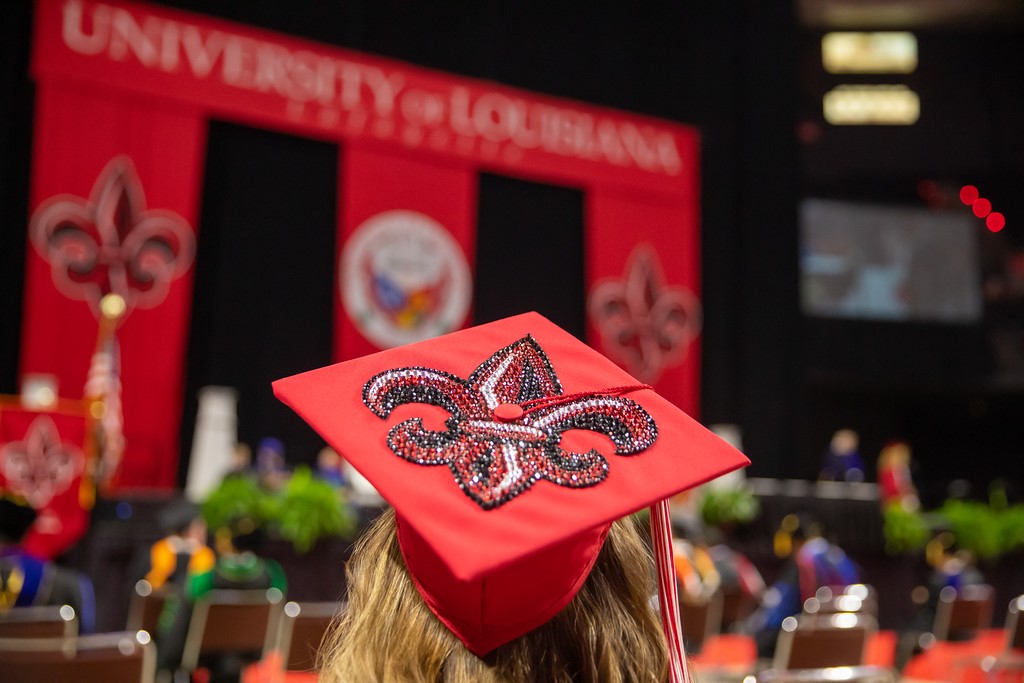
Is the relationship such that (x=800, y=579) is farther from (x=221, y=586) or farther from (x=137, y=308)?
(x=137, y=308)

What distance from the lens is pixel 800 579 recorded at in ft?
15.8

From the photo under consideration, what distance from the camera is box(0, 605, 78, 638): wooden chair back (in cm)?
291

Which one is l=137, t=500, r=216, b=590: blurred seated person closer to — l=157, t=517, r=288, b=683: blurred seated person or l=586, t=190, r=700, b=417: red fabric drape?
l=157, t=517, r=288, b=683: blurred seated person

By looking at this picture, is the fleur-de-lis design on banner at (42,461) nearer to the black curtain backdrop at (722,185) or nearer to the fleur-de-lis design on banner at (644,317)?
the black curtain backdrop at (722,185)

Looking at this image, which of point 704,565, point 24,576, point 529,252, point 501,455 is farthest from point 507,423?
point 529,252

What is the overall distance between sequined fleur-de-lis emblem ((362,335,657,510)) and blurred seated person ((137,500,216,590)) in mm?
3754

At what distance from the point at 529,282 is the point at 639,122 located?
230 centimetres

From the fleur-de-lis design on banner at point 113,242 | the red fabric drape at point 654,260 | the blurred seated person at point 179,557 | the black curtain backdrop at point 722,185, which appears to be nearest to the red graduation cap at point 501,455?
the blurred seated person at point 179,557

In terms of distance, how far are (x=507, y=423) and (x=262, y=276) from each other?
9.25m

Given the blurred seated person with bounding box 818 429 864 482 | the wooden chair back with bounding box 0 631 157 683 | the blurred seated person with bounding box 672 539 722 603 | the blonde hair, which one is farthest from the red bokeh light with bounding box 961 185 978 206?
the blonde hair

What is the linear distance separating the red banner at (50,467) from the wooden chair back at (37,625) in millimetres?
2757

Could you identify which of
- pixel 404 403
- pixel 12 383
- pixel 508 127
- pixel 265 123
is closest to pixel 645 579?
pixel 404 403

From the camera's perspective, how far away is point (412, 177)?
389 inches

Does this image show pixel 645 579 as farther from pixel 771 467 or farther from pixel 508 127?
pixel 771 467
